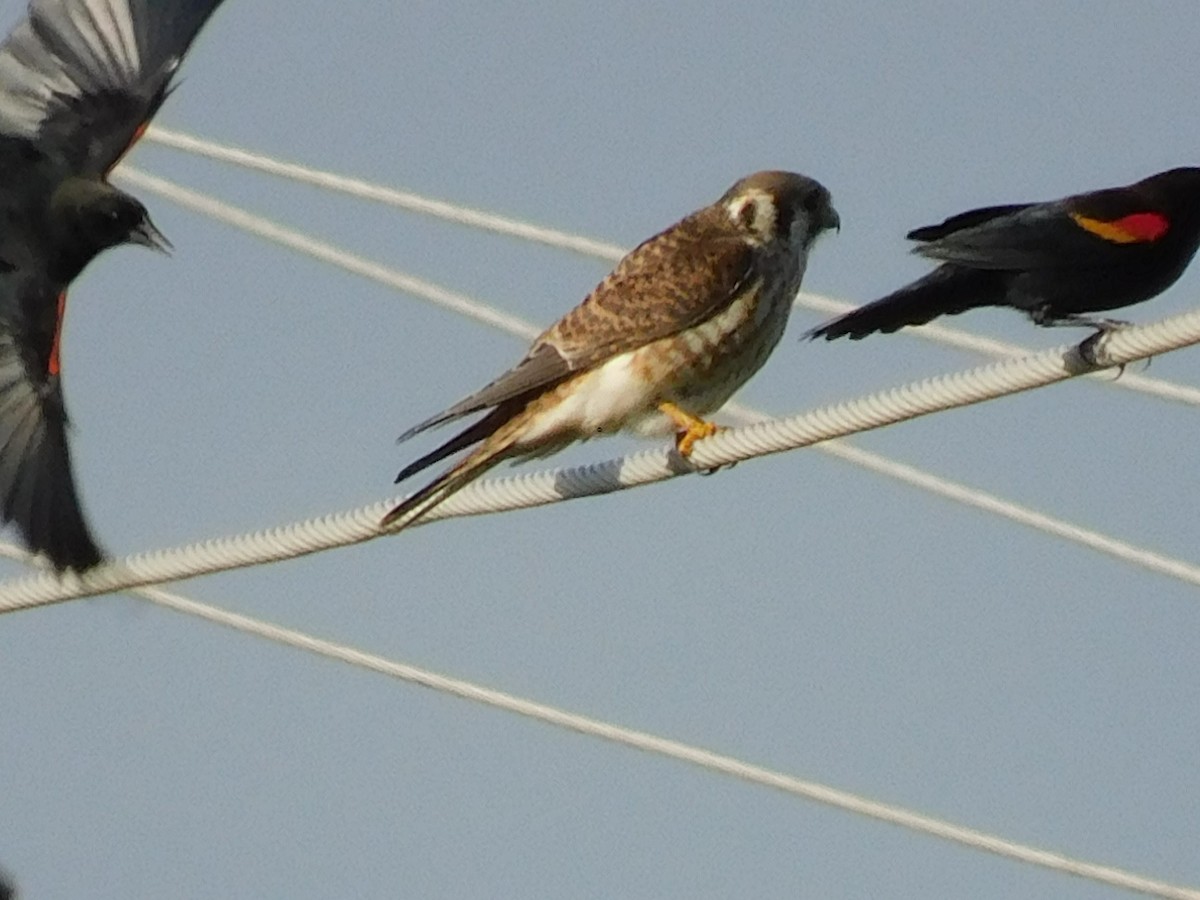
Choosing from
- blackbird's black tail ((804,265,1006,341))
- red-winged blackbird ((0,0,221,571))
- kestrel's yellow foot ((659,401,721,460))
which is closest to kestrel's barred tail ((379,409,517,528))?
kestrel's yellow foot ((659,401,721,460))

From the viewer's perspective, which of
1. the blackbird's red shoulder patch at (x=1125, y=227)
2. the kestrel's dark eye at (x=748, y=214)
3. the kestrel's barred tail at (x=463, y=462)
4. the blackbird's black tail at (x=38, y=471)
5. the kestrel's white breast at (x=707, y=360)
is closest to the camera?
the kestrel's barred tail at (x=463, y=462)

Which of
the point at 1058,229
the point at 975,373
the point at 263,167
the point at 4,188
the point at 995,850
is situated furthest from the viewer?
the point at 263,167

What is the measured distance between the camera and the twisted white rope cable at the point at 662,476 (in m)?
5.03

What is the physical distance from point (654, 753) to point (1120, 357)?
8.62 ft

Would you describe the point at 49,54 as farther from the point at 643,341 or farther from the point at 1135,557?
the point at 1135,557

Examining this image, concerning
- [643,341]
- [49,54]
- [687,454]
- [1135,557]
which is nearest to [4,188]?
[49,54]

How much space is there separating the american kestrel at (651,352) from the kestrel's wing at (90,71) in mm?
1610

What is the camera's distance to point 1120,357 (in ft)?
16.0

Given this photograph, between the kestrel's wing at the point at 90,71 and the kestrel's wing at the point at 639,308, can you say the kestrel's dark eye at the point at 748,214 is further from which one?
the kestrel's wing at the point at 90,71

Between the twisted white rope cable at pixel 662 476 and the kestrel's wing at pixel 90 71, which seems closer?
the twisted white rope cable at pixel 662 476

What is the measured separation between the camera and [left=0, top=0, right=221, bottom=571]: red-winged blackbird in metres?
7.25

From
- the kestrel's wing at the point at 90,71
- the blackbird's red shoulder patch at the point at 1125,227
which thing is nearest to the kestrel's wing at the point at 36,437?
the kestrel's wing at the point at 90,71

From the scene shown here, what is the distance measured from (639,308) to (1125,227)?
1.14 meters

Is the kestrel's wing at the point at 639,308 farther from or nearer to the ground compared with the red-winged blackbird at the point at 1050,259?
nearer to the ground
